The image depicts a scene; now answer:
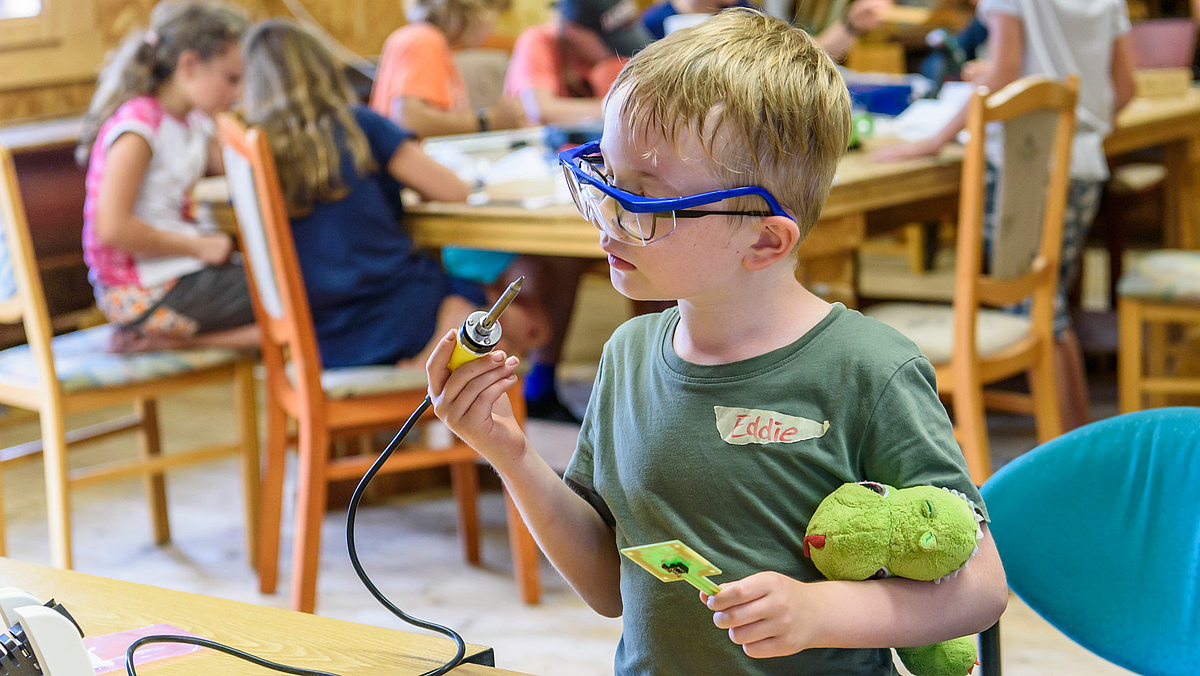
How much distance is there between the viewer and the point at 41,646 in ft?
2.26

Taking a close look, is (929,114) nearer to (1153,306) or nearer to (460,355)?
(1153,306)

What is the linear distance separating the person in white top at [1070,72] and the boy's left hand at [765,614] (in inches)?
72.9

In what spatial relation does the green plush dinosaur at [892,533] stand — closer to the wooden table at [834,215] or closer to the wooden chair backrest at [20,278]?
the wooden table at [834,215]

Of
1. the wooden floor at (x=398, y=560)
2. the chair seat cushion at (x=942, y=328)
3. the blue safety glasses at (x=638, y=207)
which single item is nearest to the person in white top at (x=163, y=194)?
the wooden floor at (x=398, y=560)

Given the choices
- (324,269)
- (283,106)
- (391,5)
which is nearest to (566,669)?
(324,269)

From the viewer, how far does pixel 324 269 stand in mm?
2248

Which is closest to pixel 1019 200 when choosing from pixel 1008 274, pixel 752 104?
pixel 1008 274

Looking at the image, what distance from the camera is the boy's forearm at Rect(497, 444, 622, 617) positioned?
859mm

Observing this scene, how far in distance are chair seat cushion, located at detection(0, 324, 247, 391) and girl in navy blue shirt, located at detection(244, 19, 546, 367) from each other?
0.96 ft

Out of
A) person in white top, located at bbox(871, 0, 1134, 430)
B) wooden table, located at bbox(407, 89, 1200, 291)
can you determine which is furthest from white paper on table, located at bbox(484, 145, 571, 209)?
person in white top, located at bbox(871, 0, 1134, 430)

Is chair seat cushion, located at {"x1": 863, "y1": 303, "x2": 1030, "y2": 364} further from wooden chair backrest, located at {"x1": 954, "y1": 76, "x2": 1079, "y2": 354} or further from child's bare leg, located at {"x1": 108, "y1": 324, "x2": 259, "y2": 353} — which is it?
child's bare leg, located at {"x1": 108, "y1": 324, "x2": 259, "y2": 353}

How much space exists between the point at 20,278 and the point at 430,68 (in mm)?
1284

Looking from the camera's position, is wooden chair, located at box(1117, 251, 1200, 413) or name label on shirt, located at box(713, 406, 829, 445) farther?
wooden chair, located at box(1117, 251, 1200, 413)

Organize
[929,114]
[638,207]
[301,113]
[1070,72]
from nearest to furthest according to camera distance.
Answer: [638,207]
[301,113]
[1070,72]
[929,114]
